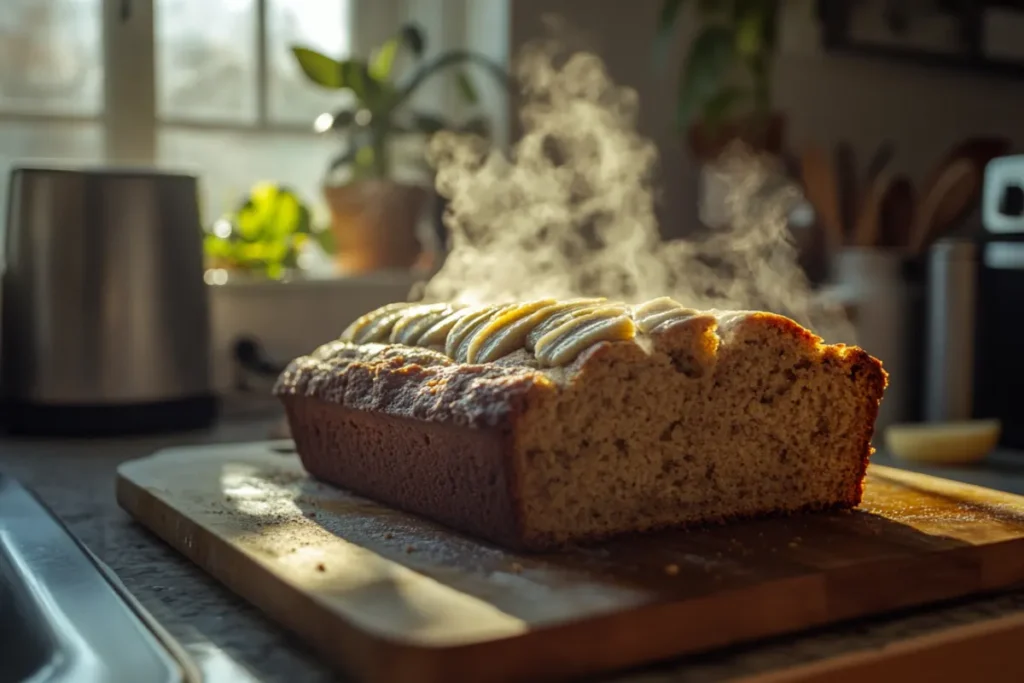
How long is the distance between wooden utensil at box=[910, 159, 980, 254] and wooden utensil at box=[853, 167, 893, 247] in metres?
0.07

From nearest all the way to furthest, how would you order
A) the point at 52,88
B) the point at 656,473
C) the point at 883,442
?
the point at 656,473 < the point at 883,442 < the point at 52,88

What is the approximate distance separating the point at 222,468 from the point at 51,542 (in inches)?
Answer: 10.7

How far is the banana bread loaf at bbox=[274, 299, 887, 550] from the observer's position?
36.3 inches

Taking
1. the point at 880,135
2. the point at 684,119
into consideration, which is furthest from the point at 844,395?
the point at 880,135

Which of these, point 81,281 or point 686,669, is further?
point 81,281

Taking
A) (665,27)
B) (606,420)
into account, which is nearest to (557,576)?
(606,420)

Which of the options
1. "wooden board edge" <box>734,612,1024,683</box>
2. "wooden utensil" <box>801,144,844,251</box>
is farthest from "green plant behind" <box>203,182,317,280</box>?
"wooden board edge" <box>734,612,1024,683</box>

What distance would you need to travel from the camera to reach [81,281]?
5.34 feet

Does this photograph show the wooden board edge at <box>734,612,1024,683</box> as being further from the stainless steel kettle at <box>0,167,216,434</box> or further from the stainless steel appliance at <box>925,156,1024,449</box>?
the stainless steel kettle at <box>0,167,216,434</box>

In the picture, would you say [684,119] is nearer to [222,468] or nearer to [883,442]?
[883,442]

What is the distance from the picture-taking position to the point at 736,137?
2.53m

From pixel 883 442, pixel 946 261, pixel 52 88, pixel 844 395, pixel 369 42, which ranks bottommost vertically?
Result: pixel 883 442

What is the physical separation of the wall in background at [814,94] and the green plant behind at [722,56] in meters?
0.07

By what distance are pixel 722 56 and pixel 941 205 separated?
680 millimetres
